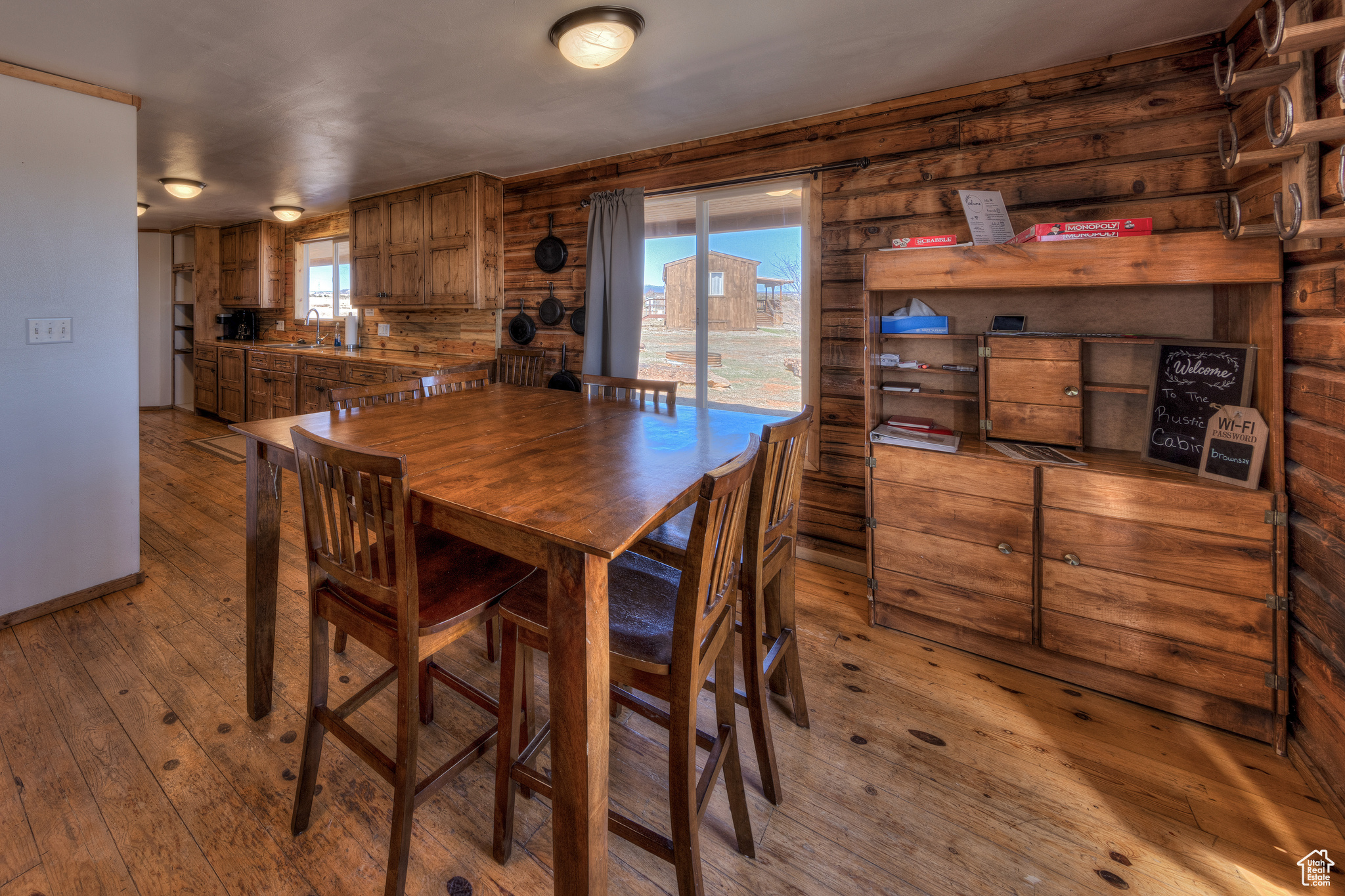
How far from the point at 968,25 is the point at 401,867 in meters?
3.12

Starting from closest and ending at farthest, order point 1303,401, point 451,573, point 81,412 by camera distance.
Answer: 1. point 451,573
2. point 1303,401
3. point 81,412

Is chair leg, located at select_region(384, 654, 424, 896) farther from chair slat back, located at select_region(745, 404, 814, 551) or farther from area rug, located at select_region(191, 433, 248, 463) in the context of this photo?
area rug, located at select_region(191, 433, 248, 463)

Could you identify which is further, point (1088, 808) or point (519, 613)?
point (1088, 808)

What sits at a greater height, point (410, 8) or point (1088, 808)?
point (410, 8)

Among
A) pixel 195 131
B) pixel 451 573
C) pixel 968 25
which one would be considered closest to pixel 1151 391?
pixel 968 25

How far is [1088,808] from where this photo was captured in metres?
1.51

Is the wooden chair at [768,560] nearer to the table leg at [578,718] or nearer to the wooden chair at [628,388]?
the table leg at [578,718]

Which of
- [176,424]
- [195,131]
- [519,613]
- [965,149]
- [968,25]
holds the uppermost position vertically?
[195,131]

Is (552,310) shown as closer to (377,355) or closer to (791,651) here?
(377,355)

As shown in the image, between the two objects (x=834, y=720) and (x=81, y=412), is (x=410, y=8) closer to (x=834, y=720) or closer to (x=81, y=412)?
(x=81, y=412)

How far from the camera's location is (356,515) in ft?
3.92

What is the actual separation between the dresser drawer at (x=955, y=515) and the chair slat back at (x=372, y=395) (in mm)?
2155

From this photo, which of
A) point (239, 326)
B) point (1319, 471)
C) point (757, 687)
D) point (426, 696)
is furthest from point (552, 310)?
point (239, 326)

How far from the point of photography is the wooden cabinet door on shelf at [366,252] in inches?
188
